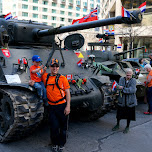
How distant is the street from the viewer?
188 inches

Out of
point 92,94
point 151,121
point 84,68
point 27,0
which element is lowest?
point 151,121

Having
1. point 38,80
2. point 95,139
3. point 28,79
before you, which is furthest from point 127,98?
point 28,79

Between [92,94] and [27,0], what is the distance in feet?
→ 145

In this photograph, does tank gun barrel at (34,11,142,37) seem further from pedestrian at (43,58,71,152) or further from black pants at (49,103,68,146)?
black pants at (49,103,68,146)

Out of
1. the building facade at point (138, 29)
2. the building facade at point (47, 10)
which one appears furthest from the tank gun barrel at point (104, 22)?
the building facade at point (47, 10)

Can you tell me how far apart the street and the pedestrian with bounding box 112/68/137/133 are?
45 centimetres

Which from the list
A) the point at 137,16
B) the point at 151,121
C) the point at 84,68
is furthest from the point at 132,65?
the point at 137,16

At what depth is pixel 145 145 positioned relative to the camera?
16.5 ft

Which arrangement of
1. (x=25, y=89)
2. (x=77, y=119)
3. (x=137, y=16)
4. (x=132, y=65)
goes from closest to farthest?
(x=137, y=16) → (x=25, y=89) → (x=77, y=119) → (x=132, y=65)

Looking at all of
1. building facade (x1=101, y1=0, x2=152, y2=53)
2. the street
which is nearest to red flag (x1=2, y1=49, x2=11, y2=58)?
the street

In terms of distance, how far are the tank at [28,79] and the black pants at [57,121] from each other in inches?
10.0

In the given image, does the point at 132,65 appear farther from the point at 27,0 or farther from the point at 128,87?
the point at 27,0

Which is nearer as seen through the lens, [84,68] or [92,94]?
[92,94]

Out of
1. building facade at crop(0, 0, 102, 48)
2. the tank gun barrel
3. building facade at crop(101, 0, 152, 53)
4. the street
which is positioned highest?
building facade at crop(0, 0, 102, 48)
